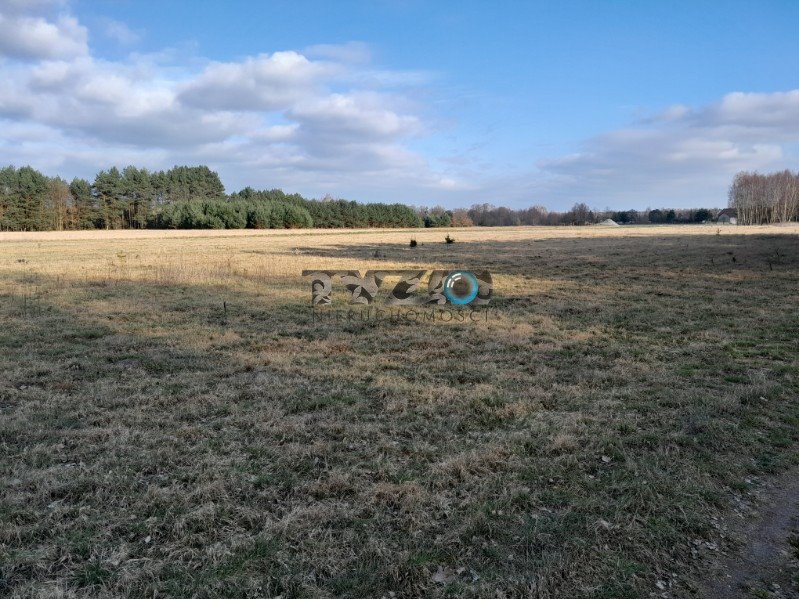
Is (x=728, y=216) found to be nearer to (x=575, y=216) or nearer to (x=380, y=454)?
(x=575, y=216)

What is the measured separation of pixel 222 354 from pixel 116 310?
241 inches

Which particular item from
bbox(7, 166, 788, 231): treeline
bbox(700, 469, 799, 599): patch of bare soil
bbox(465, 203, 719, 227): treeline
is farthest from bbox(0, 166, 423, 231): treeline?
bbox(700, 469, 799, 599): patch of bare soil

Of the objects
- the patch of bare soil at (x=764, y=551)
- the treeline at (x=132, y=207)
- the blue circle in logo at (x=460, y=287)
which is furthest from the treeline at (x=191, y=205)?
the patch of bare soil at (x=764, y=551)

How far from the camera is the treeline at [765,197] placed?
103 metres

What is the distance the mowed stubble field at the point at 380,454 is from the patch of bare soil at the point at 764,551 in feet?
0.52

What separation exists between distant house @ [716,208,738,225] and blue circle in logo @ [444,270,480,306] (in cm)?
12357

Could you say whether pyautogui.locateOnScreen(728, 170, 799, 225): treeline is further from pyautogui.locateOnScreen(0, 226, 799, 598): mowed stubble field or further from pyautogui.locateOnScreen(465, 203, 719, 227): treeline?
pyautogui.locateOnScreen(0, 226, 799, 598): mowed stubble field

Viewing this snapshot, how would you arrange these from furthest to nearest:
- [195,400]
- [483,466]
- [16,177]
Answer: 1. [16,177]
2. [195,400]
3. [483,466]

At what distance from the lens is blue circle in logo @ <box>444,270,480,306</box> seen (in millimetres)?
16734

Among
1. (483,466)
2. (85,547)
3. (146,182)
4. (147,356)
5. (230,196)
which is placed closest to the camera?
(85,547)

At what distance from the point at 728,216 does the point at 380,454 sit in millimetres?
146238

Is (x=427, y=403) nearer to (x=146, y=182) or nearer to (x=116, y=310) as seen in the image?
(x=116, y=310)

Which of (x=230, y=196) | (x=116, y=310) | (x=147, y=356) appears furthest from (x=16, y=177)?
(x=147, y=356)

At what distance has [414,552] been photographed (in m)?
3.79
